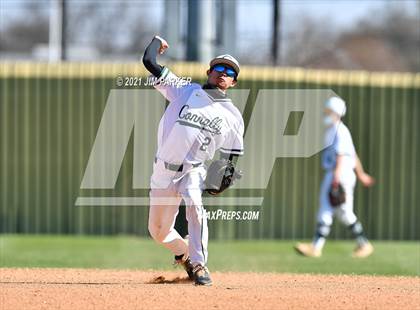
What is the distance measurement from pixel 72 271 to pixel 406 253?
18.5 ft

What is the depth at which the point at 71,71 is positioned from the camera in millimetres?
Result: 16594

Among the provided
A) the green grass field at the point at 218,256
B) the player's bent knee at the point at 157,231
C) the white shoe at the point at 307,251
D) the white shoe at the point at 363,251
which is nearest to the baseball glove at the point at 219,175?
the player's bent knee at the point at 157,231

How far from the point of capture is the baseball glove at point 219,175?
973 centimetres

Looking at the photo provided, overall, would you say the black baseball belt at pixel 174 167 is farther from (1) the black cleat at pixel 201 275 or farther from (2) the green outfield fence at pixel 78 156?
(2) the green outfield fence at pixel 78 156

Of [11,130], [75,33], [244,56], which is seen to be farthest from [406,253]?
[75,33]

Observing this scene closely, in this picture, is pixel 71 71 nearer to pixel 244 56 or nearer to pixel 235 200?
pixel 235 200

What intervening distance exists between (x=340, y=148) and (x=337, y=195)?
69 cm

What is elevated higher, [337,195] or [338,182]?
[338,182]

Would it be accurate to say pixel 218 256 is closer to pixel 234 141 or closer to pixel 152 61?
pixel 234 141

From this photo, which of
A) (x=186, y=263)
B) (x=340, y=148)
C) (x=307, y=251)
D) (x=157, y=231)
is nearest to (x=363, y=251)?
(x=307, y=251)

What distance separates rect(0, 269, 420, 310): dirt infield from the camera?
8.27 m

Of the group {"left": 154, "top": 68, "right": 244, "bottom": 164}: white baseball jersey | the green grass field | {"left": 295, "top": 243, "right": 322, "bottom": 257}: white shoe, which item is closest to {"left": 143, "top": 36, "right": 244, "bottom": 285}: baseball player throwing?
{"left": 154, "top": 68, "right": 244, "bottom": 164}: white baseball jersey

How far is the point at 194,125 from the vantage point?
31.1 feet

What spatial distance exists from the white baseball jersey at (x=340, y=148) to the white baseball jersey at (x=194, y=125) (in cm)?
444
